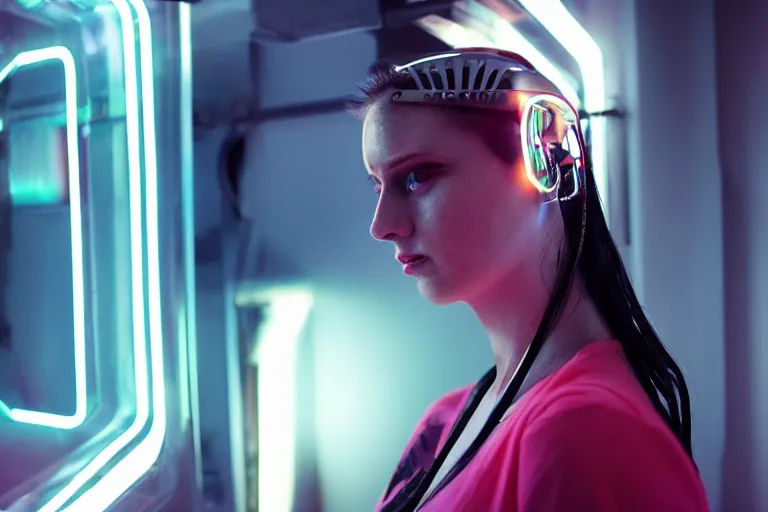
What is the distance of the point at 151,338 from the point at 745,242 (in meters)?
0.97

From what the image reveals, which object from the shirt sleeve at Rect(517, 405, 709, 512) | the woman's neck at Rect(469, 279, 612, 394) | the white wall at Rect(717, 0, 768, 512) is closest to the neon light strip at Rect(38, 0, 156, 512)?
the woman's neck at Rect(469, 279, 612, 394)

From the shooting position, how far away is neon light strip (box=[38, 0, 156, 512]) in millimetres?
1057

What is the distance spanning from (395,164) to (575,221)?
23 centimetres

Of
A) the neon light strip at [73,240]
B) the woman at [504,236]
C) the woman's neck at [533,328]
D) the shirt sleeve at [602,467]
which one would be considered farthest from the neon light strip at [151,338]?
the shirt sleeve at [602,467]

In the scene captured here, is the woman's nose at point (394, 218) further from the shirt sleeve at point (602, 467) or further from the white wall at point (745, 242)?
the white wall at point (745, 242)

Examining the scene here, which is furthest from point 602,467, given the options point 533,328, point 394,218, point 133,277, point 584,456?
point 133,277

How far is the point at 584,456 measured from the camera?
0.54m

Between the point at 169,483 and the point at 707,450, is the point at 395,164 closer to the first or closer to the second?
the point at 707,450

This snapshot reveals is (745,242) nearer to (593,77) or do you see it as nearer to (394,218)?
(593,77)

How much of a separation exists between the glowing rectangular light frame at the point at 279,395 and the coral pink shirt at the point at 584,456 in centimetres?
55

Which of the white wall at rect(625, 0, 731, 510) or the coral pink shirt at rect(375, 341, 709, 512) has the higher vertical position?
the white wall at rect(625, 0, 731, 510)

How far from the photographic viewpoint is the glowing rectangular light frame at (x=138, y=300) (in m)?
1.06

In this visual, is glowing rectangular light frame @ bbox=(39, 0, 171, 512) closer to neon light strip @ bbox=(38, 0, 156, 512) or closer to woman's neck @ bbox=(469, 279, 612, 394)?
neon light strip @ bbox=(38, 0, 156, 512)

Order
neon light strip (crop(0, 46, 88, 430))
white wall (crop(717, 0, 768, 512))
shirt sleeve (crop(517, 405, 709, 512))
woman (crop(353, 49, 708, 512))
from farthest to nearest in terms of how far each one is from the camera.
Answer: neon light strip (crop(0, 46, 88, 430)), white wall (crop(717, 0, 768, 512)), woman (crop(353, 49, 708, 512)), shirt sleeve (crop(517, 405, 709, 512))
